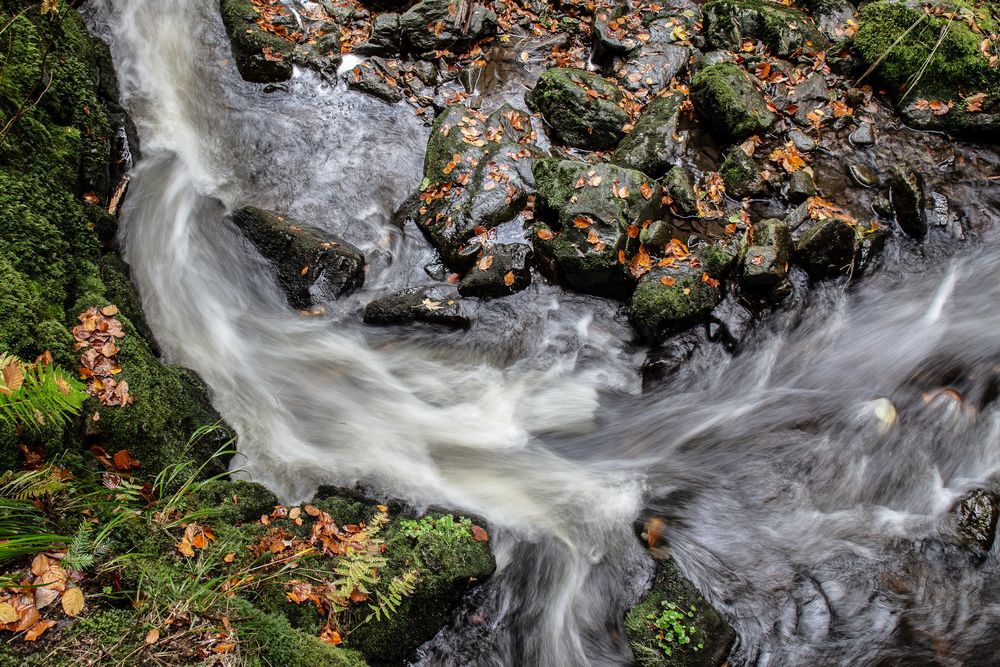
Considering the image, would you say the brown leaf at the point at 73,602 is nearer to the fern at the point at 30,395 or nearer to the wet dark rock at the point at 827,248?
the fern at the point at 30,395

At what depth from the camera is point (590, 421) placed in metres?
6.07

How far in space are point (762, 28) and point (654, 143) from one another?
2886 mm

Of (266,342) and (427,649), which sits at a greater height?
(266,342)

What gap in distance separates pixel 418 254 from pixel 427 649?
4.25 metres

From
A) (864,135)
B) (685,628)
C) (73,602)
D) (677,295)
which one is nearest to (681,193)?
(677,295)

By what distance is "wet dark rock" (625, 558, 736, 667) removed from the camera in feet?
14.7

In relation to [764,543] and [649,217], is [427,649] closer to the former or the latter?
[764,543]

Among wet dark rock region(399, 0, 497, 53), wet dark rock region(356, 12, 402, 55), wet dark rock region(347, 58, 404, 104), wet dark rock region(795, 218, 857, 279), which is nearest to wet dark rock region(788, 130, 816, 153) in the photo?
wet dark rock region(795, 218, 857, 279)

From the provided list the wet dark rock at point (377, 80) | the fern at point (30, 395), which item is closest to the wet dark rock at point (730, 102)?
the wet dark rock at point (377, 80)

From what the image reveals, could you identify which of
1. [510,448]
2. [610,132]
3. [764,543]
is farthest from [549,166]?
[764,543]

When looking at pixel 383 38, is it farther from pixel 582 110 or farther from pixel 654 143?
pixel 654 143

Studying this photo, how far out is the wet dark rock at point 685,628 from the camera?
14.7 feet

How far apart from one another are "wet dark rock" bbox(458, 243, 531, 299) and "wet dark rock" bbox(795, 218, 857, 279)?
3.17 metres

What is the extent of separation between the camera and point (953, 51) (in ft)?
24.4
